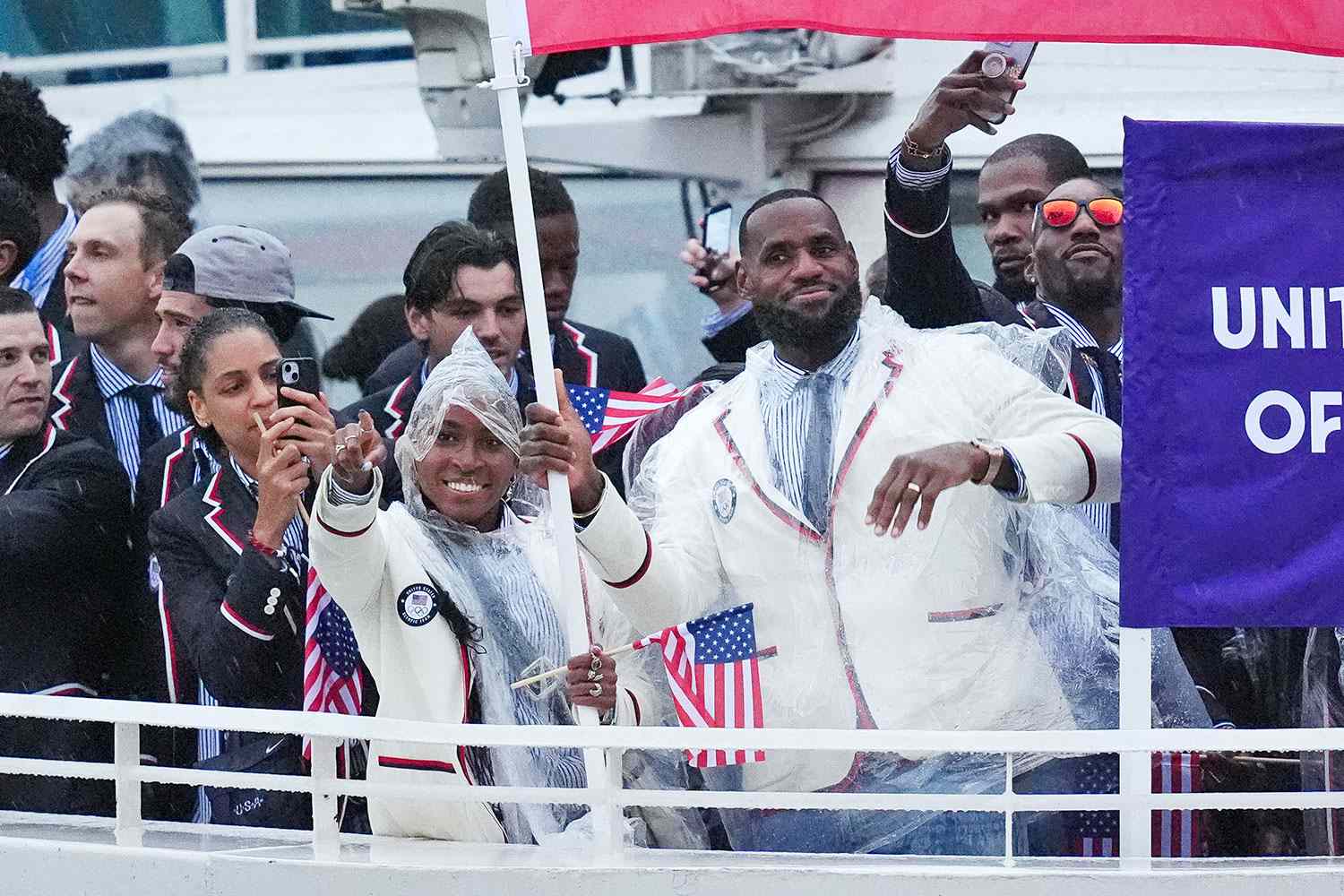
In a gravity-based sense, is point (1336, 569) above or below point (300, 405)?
below

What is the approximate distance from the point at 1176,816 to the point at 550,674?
1.25 m

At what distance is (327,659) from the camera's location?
4312mm

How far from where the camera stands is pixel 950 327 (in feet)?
14.6

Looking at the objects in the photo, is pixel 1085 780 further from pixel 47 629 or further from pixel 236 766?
pixel 47 629

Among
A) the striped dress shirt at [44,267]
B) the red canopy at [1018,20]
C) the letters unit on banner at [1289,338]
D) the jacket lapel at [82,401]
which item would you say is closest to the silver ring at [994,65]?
the red canopy at [1018,20]

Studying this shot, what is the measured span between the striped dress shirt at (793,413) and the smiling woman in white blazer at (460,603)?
447mm

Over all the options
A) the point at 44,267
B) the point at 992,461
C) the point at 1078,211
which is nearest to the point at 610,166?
the point at 44,267

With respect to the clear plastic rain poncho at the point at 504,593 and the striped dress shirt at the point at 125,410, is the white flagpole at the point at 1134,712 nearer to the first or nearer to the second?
the clear plastic rain poncho at the point at 504,593

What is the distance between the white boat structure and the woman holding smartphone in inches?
8.9

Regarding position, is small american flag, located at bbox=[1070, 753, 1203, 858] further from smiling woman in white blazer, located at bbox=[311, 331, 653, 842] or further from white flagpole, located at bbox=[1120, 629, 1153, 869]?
smiling woman in white blazer, located at bbox=[311, 331, 653, 842]

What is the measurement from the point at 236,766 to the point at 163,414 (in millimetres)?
1331

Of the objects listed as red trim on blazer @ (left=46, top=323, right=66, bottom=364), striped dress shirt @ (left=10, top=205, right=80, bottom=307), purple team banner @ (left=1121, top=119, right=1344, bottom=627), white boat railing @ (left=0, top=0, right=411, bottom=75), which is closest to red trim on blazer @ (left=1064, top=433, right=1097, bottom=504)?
purple team banner @ (left=1121, top=119, right=1344, bottom=627)

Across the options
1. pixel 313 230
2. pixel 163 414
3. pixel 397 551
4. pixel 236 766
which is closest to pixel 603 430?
pixel 397 551

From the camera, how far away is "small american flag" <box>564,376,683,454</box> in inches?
177
